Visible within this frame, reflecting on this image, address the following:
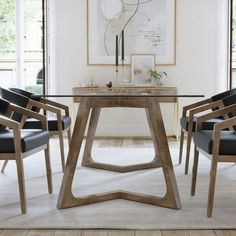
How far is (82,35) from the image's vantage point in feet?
20.7

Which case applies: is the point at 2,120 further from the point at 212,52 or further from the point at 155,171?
the point at 212,52

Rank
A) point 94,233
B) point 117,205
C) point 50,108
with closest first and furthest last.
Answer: point 94,233 < point 117,205 < point 50,108

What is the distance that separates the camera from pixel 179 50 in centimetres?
629

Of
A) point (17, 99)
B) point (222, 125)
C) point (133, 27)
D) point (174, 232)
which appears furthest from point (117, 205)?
point (133, 27)

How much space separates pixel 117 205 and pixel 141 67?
3.66 m

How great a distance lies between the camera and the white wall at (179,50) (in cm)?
623

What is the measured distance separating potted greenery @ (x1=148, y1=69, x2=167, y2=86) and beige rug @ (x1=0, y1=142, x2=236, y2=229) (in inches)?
89.2

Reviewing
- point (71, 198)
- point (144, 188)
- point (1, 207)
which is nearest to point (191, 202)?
point (144, 188)

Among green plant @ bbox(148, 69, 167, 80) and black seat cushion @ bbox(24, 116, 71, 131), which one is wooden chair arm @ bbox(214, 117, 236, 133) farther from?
green plant @ bbox(148, 69, 167, 80)

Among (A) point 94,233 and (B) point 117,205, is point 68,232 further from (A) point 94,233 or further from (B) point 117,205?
(B) point 117,205

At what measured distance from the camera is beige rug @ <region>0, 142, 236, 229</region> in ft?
8.16

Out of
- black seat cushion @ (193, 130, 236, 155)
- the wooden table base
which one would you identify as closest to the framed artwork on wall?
the wooden table base

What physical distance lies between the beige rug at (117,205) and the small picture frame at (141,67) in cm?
235

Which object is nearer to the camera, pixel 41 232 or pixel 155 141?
pixel 41 232
